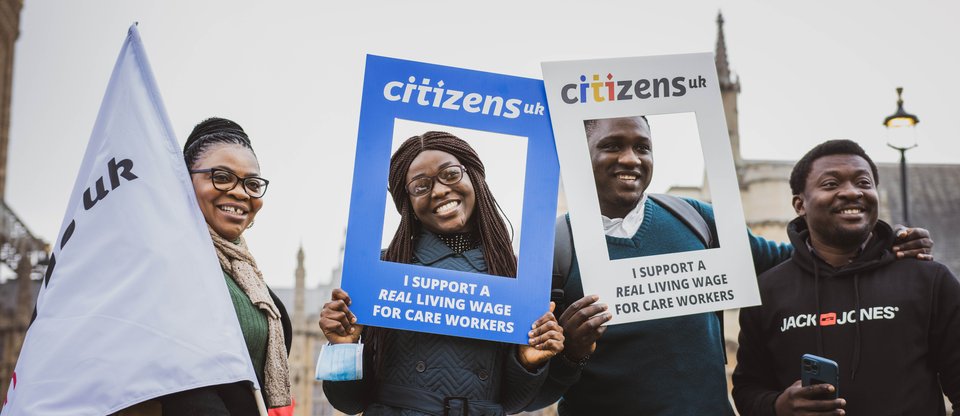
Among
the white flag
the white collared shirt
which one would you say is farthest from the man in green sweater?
the white flag

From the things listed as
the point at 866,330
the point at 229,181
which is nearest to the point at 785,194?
the point at 866,330

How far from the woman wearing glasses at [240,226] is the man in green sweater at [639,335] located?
1.00 metres

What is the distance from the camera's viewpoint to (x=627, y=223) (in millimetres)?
3529

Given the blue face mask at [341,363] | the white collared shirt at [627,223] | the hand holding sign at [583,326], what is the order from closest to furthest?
1. the blue face mask at [341,363]
2. the hand holding sign at [583,326]
3. the white collared shirt at [627,223]

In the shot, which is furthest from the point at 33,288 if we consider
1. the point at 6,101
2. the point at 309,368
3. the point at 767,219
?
the point at 767,219

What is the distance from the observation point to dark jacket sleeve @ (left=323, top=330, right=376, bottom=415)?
2.96 m

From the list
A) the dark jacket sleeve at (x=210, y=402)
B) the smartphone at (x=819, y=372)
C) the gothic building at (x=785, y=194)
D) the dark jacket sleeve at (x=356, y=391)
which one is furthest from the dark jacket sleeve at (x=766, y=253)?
the gothic building at (x=785, y=194)

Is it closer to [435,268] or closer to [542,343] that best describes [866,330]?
[542,343]

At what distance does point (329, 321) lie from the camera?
2879mm

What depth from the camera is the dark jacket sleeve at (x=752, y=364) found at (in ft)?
11.6

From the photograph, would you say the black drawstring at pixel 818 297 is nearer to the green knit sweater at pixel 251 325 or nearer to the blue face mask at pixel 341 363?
the blue face mask at pixel 341 363

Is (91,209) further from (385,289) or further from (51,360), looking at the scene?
(385,289)

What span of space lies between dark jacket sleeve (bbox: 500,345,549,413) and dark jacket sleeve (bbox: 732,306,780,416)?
1000mm

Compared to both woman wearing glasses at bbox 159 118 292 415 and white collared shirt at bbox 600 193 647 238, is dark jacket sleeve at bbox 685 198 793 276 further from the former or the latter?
woman wearing glasses at bbox 159 118 292 415
